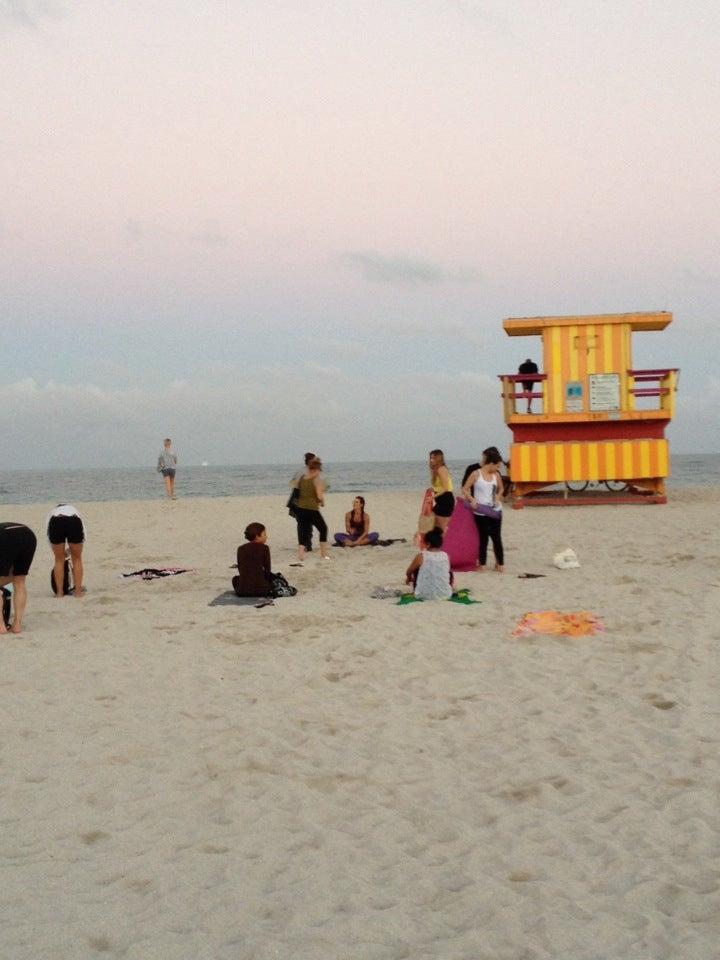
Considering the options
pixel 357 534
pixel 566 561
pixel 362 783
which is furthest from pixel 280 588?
pixel 362 783

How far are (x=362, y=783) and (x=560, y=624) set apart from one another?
3.65 meters

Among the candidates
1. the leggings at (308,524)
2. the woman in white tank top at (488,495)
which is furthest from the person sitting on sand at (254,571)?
the leggings at (308,524)

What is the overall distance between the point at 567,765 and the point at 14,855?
106 inches

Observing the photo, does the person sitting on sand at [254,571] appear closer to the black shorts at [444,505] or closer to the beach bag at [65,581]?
the beach bag at [65,581]

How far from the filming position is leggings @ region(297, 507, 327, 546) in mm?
12602

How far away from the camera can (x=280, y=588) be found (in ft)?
32.0

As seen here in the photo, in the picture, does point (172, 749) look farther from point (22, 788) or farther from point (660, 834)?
point (660, 834)

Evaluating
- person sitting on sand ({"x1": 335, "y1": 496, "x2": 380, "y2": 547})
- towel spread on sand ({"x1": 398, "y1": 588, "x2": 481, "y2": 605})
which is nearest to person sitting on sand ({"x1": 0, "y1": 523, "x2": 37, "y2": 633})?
towel spread on sand ({"x1": 398, "y1": 588, "x2": 481, "y2": 605})

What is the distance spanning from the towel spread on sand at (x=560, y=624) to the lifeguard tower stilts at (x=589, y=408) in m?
11.1

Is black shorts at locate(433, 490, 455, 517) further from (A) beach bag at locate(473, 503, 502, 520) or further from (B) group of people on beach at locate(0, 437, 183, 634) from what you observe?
(B) group of people on beach at locate(0, 437, 183, 634)

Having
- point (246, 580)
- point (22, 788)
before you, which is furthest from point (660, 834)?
point (246, 580)

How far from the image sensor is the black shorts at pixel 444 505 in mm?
11148

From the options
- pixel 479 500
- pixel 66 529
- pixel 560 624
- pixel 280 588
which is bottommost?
pixel 560 624

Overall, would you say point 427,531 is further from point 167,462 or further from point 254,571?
point 167,462
